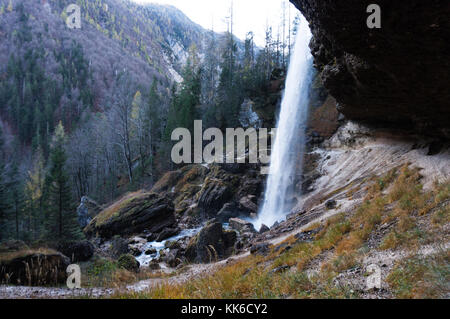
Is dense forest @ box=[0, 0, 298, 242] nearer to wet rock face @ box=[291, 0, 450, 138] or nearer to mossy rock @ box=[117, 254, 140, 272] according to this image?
mossy rock @ box=[117, 254, 140, 272]

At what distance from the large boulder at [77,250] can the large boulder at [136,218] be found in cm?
899

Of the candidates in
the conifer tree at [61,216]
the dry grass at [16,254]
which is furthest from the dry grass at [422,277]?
the conifer tree at [61,216]

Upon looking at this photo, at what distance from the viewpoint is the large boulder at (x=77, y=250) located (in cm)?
1134

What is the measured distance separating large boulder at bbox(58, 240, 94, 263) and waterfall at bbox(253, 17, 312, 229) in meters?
12.6

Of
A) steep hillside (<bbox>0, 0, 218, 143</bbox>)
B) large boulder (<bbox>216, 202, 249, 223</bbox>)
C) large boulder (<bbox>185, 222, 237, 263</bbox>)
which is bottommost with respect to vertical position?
large boulder (<bbox>216, 202, 249, 223</bbox>)

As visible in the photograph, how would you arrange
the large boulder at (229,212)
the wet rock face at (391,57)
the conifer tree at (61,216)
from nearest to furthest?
1. the wet rock face at (391,57)
2. the conifer tree at (61,216)
3. the large boulder at (229,212)

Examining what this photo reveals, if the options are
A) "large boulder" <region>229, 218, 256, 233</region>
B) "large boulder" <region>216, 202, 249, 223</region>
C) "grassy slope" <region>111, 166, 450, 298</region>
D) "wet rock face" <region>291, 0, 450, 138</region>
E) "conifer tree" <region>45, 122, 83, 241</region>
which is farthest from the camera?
"large boulder" <region>216, 202, 249, 223</region>

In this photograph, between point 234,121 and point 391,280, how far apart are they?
35.3 metres

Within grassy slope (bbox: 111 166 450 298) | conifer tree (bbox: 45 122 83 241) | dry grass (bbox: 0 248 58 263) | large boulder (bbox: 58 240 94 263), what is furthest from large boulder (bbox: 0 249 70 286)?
conifer tree (bbox: 45 122 83 241)

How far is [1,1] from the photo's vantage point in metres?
108

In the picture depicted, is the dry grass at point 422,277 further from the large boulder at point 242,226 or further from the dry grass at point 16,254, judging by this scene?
the large boulder at point 242,226

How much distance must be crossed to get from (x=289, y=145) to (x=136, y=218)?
15.7m

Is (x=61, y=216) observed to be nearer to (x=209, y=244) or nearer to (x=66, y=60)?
(x=209, y=244)

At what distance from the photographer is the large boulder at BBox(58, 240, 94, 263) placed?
Answer: 37.2 ft
